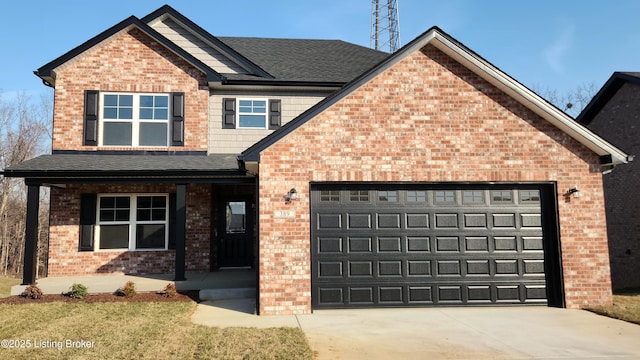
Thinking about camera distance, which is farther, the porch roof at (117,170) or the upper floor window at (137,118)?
the upper floor window at (137,118)

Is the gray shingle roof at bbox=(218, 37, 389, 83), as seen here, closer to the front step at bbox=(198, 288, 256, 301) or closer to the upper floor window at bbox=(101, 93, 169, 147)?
the upper floor window at bbox=(101, 93, 169, 147)

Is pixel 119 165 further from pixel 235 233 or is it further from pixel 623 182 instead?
pixel 623 182

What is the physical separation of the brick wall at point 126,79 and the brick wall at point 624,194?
14281 mm

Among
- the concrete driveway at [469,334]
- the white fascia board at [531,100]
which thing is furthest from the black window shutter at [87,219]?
the white fascia board at [531,100]

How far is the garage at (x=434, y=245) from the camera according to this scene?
8523 mm

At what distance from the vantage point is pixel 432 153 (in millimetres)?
8727

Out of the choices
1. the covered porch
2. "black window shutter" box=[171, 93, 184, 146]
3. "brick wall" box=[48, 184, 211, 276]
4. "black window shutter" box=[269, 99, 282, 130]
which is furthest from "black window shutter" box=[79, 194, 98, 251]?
"black window shutter" box=[269, 99, 282, 130]

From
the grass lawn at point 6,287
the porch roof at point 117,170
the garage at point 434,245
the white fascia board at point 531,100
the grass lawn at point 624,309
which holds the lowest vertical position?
the grass lawn at point 624,309

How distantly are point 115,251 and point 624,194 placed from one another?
16.8 metres

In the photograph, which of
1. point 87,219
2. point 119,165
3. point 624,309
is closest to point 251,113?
point 119,165

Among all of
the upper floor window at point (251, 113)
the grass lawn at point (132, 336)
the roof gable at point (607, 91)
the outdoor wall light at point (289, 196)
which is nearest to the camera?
the grass lawn at point (132, 336)

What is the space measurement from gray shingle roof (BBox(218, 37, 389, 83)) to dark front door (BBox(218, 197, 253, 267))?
4.09m

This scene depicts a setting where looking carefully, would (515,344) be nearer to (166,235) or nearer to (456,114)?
(456,114)

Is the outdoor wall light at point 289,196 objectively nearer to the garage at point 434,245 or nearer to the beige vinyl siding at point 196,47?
the garage at point 434,245
